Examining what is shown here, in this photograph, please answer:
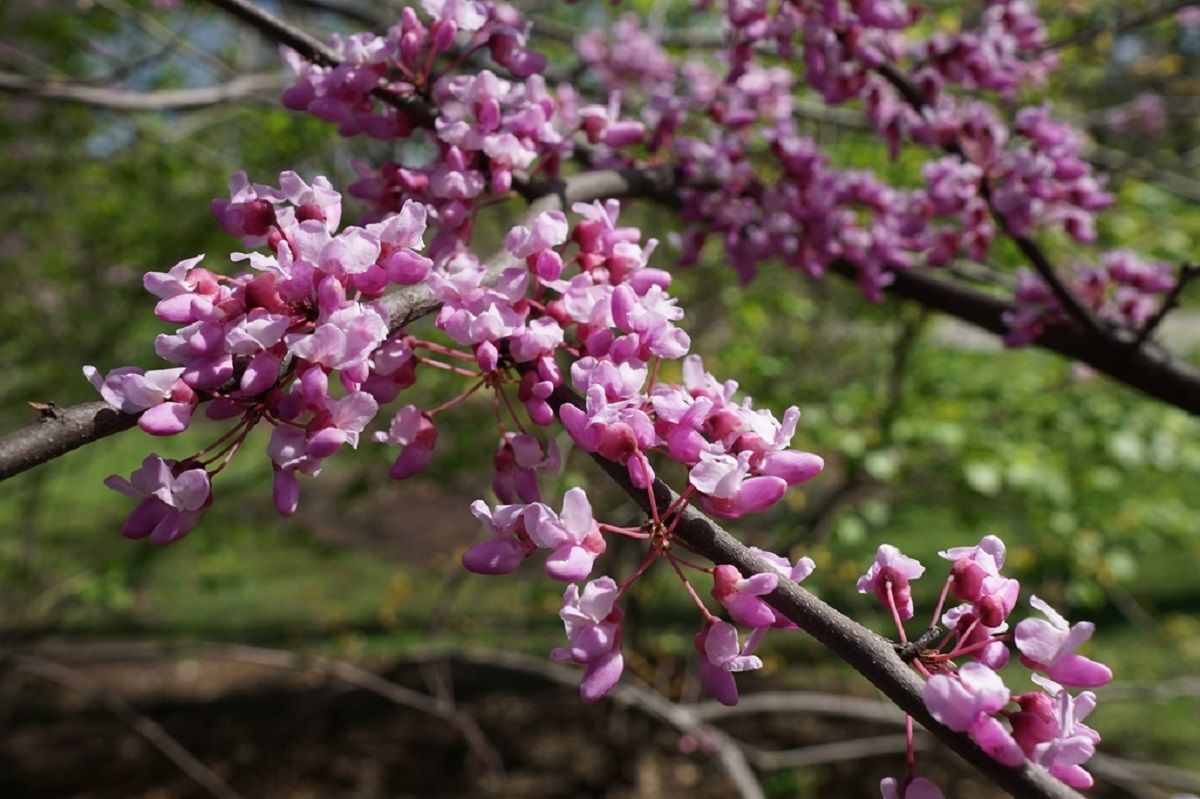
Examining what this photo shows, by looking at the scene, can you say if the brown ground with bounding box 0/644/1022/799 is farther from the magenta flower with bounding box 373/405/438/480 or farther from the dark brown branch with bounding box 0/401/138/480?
the dark brown branch with bounding box 0/401/138/480

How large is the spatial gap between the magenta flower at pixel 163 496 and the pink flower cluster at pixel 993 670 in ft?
2.71

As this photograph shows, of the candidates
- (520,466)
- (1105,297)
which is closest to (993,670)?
(520,466)

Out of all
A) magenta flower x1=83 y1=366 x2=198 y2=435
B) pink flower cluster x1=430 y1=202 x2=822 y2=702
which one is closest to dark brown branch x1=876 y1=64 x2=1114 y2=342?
pink flower cluster x1=430 y1=202 x2=822 y2=702

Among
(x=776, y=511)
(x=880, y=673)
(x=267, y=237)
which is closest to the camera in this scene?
(x=880, y=673)

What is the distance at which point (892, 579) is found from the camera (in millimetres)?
1102

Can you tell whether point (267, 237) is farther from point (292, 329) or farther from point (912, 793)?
point (912, 793)

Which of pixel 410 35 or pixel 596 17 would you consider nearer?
pixel 410 35

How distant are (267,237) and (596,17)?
683cm

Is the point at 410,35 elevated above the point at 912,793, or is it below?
above

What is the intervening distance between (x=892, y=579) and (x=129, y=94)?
321cm

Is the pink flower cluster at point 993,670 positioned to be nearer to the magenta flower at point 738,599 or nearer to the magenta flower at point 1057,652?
the magenta flower at point 1057,652

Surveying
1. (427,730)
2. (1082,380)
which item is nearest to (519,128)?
(1082,380)

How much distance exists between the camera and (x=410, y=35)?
153cm

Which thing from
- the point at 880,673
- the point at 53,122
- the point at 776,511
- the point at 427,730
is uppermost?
the point at 880,673
